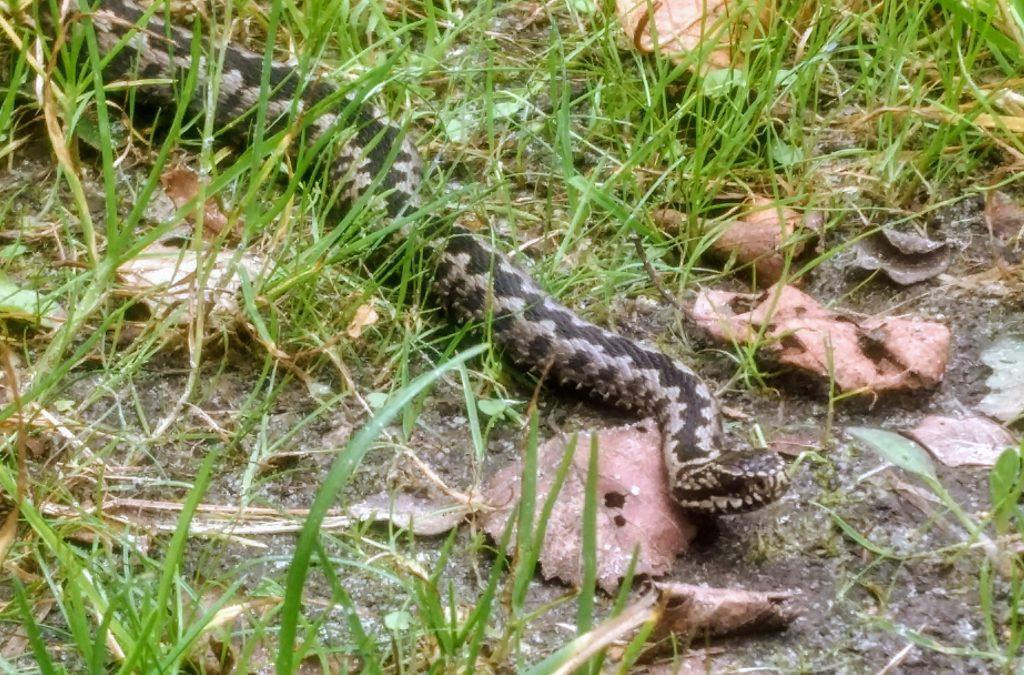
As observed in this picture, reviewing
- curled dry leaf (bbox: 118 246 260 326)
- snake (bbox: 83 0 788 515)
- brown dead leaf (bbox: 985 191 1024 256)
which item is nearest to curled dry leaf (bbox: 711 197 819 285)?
snake (bbox: 83 0 788 515)

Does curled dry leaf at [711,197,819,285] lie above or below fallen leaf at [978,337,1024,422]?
above

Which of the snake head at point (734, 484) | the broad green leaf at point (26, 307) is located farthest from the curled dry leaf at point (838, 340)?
the broad green leaf at point (26, 307)

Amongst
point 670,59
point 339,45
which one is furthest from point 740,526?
point 339,45

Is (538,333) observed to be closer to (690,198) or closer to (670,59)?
(690,198)

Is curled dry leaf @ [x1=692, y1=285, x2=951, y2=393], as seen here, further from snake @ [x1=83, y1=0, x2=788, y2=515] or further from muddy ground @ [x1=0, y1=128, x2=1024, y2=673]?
snake @ [x1=83, y1=0, x2=788, y2=515]

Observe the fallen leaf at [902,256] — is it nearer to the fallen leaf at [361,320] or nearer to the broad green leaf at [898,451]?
the broad green leaf at [898,451]

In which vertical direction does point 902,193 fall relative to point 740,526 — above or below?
above

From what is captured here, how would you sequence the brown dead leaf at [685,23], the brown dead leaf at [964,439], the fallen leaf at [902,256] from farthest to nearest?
the brown dead leaf at [685,23]
the fallen leaf at [902,256]
the brown dead leaf at [964,439]
